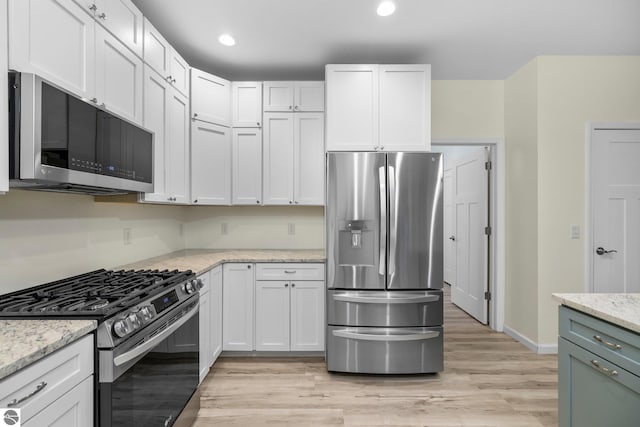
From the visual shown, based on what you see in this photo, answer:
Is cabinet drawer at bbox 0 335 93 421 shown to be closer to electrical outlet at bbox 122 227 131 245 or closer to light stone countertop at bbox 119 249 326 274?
light stone countertop at bbox 119 249 326 274

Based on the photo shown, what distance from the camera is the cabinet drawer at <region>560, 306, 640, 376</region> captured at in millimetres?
1271

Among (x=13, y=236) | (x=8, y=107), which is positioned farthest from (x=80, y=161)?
(x=13, y=236)

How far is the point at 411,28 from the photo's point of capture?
2600 millimetres

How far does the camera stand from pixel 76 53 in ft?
5.19

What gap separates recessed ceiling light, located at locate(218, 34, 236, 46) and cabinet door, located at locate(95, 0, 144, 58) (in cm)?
69

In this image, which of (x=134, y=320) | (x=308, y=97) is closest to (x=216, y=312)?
(x=134, y=320)

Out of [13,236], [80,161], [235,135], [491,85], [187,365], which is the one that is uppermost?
[491,85]

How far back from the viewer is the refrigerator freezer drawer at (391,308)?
2654mm

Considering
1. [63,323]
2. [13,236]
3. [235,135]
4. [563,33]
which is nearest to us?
[63,323]

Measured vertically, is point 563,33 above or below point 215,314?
above

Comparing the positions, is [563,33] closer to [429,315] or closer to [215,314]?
[429,315]

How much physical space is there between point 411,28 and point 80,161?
245 cm

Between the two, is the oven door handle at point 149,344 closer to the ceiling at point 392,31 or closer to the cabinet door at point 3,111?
the cabinet door at point 3,111

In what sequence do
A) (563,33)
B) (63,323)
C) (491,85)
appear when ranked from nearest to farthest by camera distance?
(63,323) < (563,33) < (491,85)
